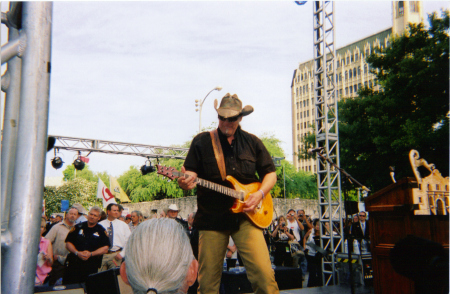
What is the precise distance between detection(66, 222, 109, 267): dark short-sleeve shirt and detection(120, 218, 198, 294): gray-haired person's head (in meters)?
6.34

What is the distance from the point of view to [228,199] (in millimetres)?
3330

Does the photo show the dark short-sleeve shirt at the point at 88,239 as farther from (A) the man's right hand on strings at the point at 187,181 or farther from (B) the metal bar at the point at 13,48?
(B) the metal bar at the point at 13,48

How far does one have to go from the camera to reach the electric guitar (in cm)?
328

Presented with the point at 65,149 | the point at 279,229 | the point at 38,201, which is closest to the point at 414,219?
the point at 38,201

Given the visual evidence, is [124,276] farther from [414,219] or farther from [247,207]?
[414,219]

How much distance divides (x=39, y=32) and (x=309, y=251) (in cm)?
1089

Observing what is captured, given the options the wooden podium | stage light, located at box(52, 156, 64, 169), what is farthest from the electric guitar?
stage light, located at box(52, 156, 64, 169)

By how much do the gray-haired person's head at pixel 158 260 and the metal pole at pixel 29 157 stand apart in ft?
1.24

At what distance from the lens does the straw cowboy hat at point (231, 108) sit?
3.51 meters

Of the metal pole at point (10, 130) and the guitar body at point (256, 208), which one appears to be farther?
the guitar body at point (256, 208)

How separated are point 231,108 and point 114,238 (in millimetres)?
6249

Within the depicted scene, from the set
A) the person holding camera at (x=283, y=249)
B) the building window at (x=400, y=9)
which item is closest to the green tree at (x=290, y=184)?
the building window at (x=400, y=9)

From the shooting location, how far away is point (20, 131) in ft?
3.27

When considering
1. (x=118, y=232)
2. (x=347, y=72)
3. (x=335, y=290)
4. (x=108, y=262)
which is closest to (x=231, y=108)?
(x=335, y=290)
